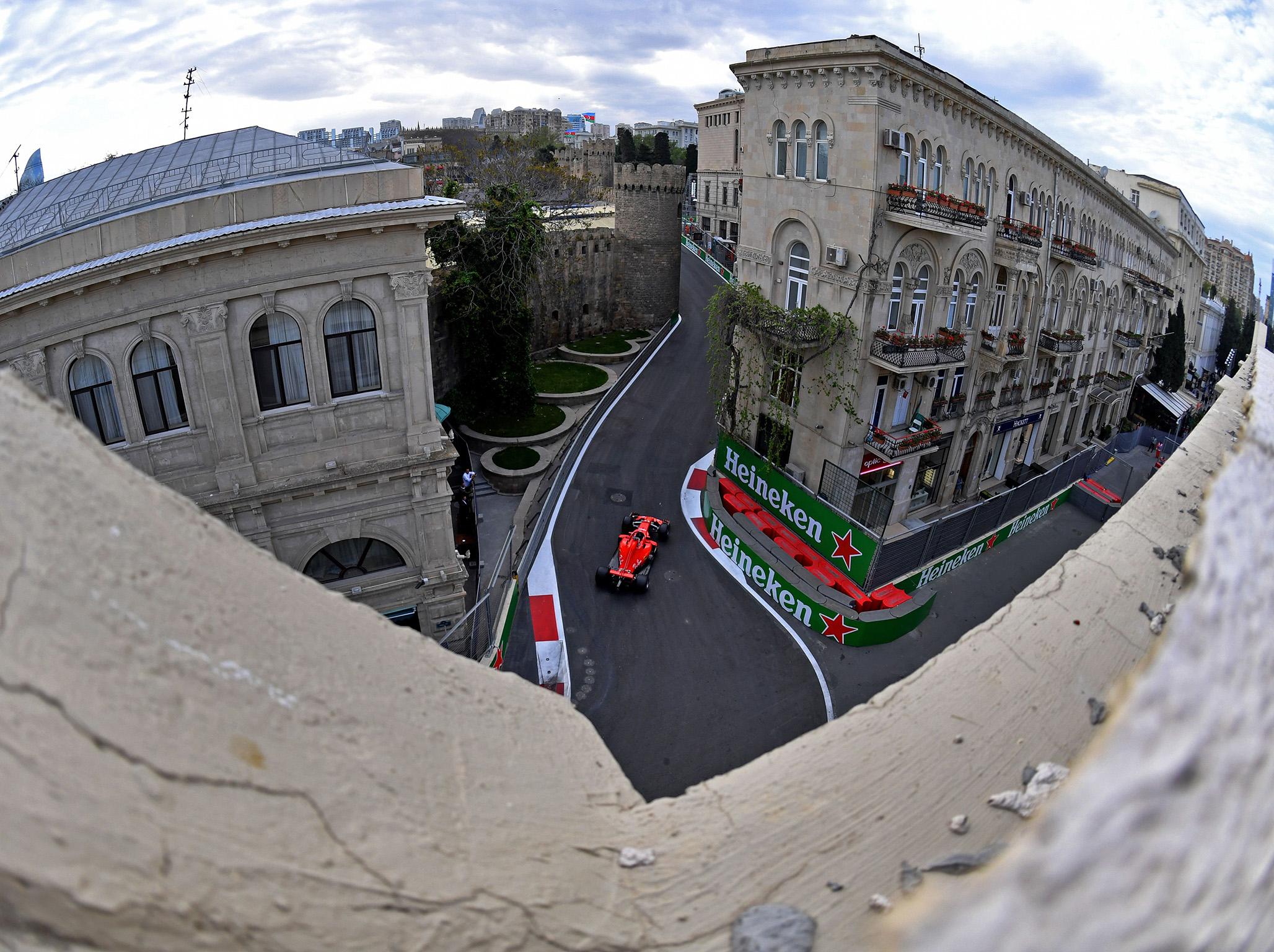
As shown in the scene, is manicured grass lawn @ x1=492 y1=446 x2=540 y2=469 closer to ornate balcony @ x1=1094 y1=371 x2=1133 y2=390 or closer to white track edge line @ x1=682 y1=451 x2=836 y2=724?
white track edge line @ x1=682 y1=451 x2=836 y2=724

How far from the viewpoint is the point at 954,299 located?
25.4m

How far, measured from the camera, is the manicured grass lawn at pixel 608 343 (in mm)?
42750

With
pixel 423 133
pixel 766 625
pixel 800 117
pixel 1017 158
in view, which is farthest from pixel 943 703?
pixel 423 133

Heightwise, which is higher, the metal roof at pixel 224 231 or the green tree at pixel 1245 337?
the metal roof at pixel 224 231

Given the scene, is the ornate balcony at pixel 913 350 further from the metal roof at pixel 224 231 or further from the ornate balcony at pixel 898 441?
the metal roof at pixel 224 231

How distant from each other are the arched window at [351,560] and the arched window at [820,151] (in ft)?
54.6

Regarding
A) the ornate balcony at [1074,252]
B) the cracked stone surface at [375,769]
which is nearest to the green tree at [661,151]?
the ornate balcony at [1074,252]

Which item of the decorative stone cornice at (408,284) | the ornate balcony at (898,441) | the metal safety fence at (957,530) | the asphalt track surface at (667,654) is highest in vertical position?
the decorative stone cornice at (408,284)

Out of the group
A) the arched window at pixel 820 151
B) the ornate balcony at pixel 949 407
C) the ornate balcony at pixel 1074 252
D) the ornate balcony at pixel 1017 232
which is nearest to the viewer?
the arched window at pixel 820 151

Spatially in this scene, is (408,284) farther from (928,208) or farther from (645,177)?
(645,177)

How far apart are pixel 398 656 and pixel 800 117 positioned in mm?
23406

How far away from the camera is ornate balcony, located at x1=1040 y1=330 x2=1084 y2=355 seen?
30.1 meters

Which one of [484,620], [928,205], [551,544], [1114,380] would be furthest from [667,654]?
[1114,380]

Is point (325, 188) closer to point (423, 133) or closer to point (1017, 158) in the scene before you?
point (1017, 158)
